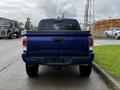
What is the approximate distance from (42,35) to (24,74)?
2425 millimetres

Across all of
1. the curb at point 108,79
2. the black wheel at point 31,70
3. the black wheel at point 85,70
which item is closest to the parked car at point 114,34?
the curb at point 108,79

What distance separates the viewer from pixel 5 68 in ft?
45.9

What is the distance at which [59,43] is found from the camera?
10.5m

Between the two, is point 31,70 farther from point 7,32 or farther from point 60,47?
point 7,32

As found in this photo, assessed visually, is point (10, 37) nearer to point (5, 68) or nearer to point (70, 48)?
point (5, 68)

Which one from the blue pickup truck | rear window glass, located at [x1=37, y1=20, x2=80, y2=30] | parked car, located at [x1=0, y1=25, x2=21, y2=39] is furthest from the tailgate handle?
parked car, located at [x1=0, y1=25, x2=21, y2=39]

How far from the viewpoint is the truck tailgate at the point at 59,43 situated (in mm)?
10453

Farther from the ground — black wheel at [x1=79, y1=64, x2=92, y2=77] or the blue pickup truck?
the blue pickup truck

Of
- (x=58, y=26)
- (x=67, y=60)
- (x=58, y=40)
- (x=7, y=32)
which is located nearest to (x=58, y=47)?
(x=58, y=40)

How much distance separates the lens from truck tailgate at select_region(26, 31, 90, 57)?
1045cm

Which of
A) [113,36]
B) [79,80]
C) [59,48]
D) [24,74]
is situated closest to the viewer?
[59,48]

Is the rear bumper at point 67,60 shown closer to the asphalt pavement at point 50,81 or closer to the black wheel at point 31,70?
the asphalt pavement at point 50,81

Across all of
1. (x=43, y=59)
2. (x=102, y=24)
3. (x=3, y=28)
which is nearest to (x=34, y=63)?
(x=43, y=59)

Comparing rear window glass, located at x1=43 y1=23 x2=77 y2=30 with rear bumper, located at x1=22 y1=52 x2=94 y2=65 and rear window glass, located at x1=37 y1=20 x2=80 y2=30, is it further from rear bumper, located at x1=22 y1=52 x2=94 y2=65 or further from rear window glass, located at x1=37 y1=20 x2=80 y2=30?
rear bumper, located at x1=22 y1=52 x2=94 y2=65
